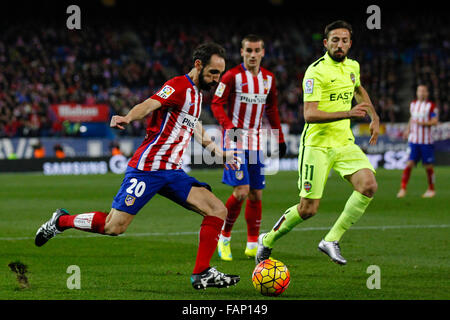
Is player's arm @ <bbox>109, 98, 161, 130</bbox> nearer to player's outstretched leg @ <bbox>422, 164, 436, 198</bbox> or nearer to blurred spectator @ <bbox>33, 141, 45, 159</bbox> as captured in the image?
player's outstretched leg @ <bbox>422, 164, 436, 198</bbox>

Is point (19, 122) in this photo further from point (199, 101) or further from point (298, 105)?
point (199, 101)

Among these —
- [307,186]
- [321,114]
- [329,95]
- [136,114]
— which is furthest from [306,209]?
[136,114]

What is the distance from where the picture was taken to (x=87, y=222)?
6.58 meters

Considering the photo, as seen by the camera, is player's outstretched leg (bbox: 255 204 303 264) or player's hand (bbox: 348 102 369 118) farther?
player's outstretched leg (bbox: 255 204 303 264)

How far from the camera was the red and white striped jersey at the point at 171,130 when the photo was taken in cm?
628

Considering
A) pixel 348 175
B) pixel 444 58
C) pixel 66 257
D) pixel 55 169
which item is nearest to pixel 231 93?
pixel 348 175

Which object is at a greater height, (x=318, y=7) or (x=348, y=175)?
(x=318, y=7)

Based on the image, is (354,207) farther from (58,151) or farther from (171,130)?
(58,151)

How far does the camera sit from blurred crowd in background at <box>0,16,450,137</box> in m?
31.5

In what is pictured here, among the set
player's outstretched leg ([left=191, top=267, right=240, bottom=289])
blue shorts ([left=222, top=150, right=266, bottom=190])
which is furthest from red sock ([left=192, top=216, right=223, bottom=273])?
blue shorts ([left=222, top=150, right=266, bottom=190])

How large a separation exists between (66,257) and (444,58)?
3152cm

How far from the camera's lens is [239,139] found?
27.7 feet

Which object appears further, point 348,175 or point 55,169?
point 55,169

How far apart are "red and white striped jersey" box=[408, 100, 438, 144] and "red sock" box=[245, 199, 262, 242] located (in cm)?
826
